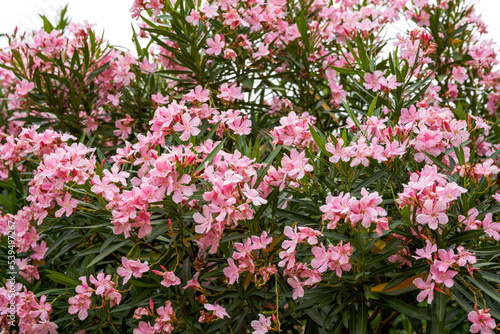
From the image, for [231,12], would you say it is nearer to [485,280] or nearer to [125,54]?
[125,54]

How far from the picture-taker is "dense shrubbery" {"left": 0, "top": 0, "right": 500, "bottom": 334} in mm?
1209

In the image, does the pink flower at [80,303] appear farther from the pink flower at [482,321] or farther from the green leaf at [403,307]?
the pink flower at [482,321]

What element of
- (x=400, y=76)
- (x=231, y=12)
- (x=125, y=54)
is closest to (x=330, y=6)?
(x=231, y=12)

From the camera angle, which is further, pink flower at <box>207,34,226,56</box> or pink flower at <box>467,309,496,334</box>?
pink flower at <box>207,34,226,56</box>

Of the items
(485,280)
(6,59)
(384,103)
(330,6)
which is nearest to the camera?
(485,280)

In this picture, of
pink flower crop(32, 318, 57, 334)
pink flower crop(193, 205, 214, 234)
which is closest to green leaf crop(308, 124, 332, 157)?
pink flower crop(193, 205, 214, 234)

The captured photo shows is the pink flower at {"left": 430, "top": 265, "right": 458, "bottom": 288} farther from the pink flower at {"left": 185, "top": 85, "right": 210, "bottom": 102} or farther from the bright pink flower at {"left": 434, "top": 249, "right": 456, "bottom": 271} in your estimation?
the pink flower at {"left": 185, "top": 85, "right": 210, "bottom": 102}

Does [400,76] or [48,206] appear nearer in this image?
[48,206]

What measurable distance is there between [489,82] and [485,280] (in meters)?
1.42

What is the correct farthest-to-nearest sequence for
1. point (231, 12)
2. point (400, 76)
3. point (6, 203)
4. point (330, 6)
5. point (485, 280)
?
point (330, 6) → point (6, 203) → point (231, 12) → point (400, 76) → point (485, 280)

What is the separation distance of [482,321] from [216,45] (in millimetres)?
1298

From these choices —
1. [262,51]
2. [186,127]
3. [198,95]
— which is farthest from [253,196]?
[262,51]

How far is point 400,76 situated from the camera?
1613mm

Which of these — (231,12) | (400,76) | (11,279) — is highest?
(231,12)
